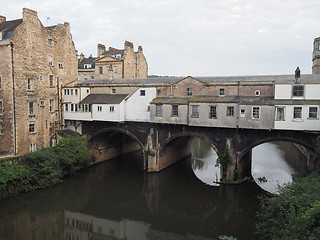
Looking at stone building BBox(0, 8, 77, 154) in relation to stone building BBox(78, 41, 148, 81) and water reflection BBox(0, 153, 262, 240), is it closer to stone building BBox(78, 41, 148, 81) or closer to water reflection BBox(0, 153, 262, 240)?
water reflection BBox(0, 153, 262, 240)

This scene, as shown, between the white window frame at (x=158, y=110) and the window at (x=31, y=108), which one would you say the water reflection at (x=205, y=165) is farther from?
the window at (x=31, y=108)

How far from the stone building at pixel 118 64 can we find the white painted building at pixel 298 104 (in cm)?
2584

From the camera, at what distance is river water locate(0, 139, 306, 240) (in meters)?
19.1

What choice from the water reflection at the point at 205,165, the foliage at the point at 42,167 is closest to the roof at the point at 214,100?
the water reflection at the point at 205,165

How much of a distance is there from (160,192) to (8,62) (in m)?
20.0

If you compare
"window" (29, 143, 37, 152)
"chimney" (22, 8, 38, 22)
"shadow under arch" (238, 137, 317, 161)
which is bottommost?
"window" (29, 143, 37, 152)

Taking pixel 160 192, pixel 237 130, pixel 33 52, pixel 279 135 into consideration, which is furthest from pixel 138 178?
pixel 33 52

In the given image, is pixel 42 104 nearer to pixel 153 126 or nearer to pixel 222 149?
pixel 153 126

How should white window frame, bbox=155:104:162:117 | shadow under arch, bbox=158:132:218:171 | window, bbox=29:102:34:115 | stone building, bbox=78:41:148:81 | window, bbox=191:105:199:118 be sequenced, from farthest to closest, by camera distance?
stone building, bbox=78:41:148:81, window, bbox=29:102:34:115, white window frame, bbox=155:104:162:117, shadow under arch, bbox=158:132:218:171, window, bbox=191:105:199:118

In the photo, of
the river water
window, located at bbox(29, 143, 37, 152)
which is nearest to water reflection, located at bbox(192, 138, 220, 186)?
the river water

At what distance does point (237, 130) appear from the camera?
26078 millimetres

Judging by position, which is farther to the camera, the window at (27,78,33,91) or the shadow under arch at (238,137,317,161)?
the window at (27,78,33,91)

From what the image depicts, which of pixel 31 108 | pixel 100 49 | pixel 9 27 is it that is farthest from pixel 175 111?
pixel 100 49

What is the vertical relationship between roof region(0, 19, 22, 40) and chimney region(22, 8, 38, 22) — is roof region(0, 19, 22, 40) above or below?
below
